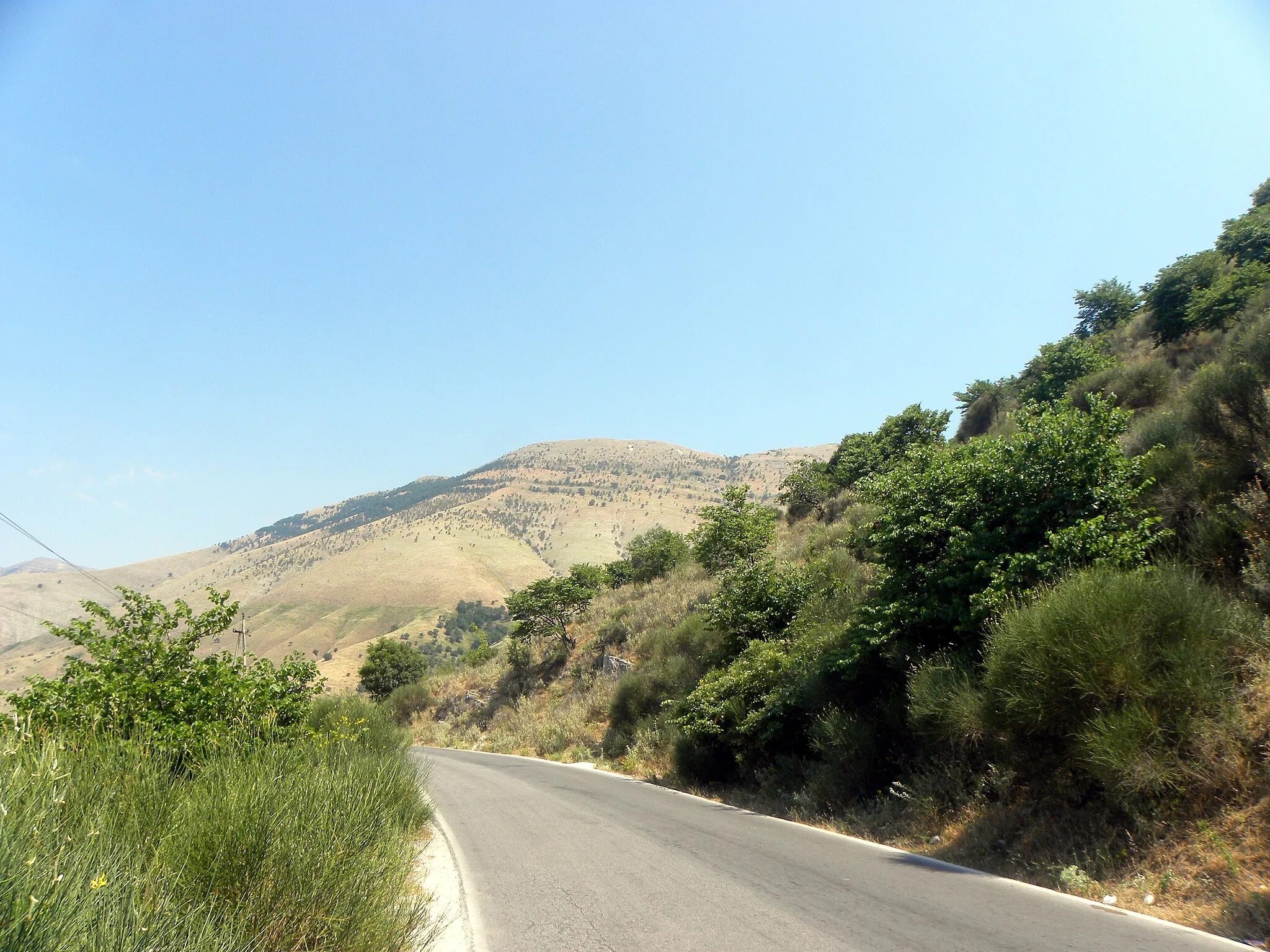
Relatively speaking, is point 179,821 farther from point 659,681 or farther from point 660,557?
point 660,557

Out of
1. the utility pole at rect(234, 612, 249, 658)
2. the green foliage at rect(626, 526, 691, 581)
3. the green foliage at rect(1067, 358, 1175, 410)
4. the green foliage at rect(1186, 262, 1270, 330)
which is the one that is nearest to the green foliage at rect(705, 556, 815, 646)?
the green foliage at rect(1067, 358, 1175, 410)

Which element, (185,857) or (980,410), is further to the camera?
(980,410)

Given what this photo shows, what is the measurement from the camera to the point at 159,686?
7.73m

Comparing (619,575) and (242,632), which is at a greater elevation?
(619,575)

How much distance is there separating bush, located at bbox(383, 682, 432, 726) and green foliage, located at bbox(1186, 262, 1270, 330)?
4457 centimetres

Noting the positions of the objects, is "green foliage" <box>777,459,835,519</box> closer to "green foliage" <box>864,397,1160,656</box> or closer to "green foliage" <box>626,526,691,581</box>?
"green foliage" <box>626,526,691,581</box>

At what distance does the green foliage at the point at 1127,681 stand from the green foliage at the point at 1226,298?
61.8 ft

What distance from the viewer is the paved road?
17.0ft

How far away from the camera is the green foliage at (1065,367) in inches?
1053

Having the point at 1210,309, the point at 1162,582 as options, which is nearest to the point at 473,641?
the point at 1210,309

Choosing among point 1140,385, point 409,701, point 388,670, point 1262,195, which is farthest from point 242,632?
point 1262,195

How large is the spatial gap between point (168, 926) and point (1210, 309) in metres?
28.7

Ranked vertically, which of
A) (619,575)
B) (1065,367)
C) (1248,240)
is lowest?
(619,575)

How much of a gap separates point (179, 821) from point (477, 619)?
110945mm
